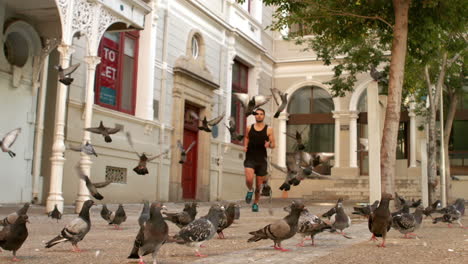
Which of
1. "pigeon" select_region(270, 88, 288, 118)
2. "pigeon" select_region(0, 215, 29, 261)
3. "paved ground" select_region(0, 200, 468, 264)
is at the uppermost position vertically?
"pigeon" select_region(270, 88, 288, 118)

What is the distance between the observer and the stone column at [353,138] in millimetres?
25578

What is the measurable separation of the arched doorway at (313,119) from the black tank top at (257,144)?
16655 millimetres

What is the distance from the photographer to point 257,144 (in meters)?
10.3

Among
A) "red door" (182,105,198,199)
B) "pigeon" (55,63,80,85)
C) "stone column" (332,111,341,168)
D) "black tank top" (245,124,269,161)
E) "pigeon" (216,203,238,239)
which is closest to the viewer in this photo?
"pigeon" (216,203,238,239)

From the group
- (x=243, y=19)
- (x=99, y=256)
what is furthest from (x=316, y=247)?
(x=243, y=19)

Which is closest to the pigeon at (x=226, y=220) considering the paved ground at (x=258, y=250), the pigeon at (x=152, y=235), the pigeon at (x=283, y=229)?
the paved ground at (x=258, y=250)

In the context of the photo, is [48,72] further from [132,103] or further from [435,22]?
[435,22]

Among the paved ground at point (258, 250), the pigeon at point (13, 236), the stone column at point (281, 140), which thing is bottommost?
the paved ground at point (258, 250)

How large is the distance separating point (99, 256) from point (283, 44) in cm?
2348

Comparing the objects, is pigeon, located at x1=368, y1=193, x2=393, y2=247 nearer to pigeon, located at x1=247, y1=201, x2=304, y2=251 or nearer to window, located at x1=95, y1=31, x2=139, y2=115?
pigeon, located at x1=247, y1=201, x2=304, y2=251

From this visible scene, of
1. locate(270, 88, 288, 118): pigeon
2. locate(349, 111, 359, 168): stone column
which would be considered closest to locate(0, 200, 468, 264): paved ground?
locate(270, 88, 288, 118): pigeon

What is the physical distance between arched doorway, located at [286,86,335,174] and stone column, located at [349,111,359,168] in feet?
3.84

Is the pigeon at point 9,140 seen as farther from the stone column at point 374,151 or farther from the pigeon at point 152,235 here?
the stone column at point 374,151

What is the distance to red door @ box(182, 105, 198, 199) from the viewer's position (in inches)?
777
